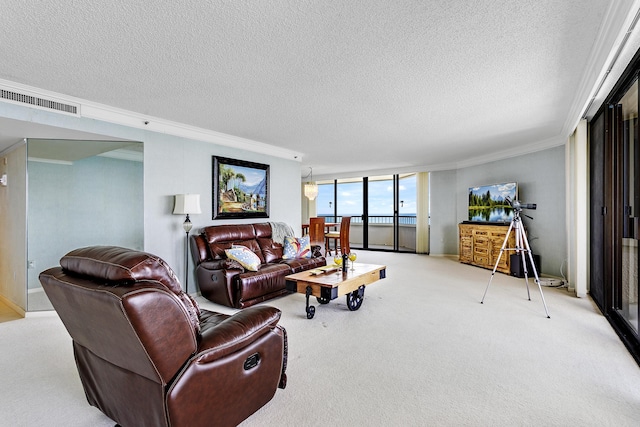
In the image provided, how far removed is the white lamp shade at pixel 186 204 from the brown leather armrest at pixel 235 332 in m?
2.70

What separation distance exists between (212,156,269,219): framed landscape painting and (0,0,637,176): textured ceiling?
895 mm

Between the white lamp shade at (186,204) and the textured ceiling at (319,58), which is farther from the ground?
the textured ceiling at (319,58)

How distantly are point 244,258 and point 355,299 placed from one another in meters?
1.51

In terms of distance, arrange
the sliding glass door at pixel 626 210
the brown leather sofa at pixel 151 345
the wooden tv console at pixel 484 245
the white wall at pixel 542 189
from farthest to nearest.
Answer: the wooden tv console at pixel 484 245 → the white wall at pixel 542 189 → the sliding glass door at pixel 626 210 → the brown leather sofa at pixel 151 345

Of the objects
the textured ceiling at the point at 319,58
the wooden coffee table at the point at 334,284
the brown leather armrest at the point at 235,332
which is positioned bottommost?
the wooden coffee table at the point at 334,284

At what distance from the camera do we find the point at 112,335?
4.55 feet

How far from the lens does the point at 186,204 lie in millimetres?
4141

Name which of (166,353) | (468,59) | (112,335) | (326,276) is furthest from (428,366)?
(468,59)

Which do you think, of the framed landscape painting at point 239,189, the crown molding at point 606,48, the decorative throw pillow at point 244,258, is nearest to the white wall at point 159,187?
the framed landscape painting at point 239,189

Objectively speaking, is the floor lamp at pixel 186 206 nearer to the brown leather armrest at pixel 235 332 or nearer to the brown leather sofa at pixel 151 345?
the brown leather sofa at pixel 151 345

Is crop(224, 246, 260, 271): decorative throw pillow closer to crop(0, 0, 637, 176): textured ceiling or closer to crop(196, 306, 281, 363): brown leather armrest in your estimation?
crop(0, 0, 637, 176): textured ceiling

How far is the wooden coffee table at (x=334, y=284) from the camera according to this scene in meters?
3.30

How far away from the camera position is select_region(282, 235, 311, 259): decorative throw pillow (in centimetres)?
507

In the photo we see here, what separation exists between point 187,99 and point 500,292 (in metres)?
4.81
